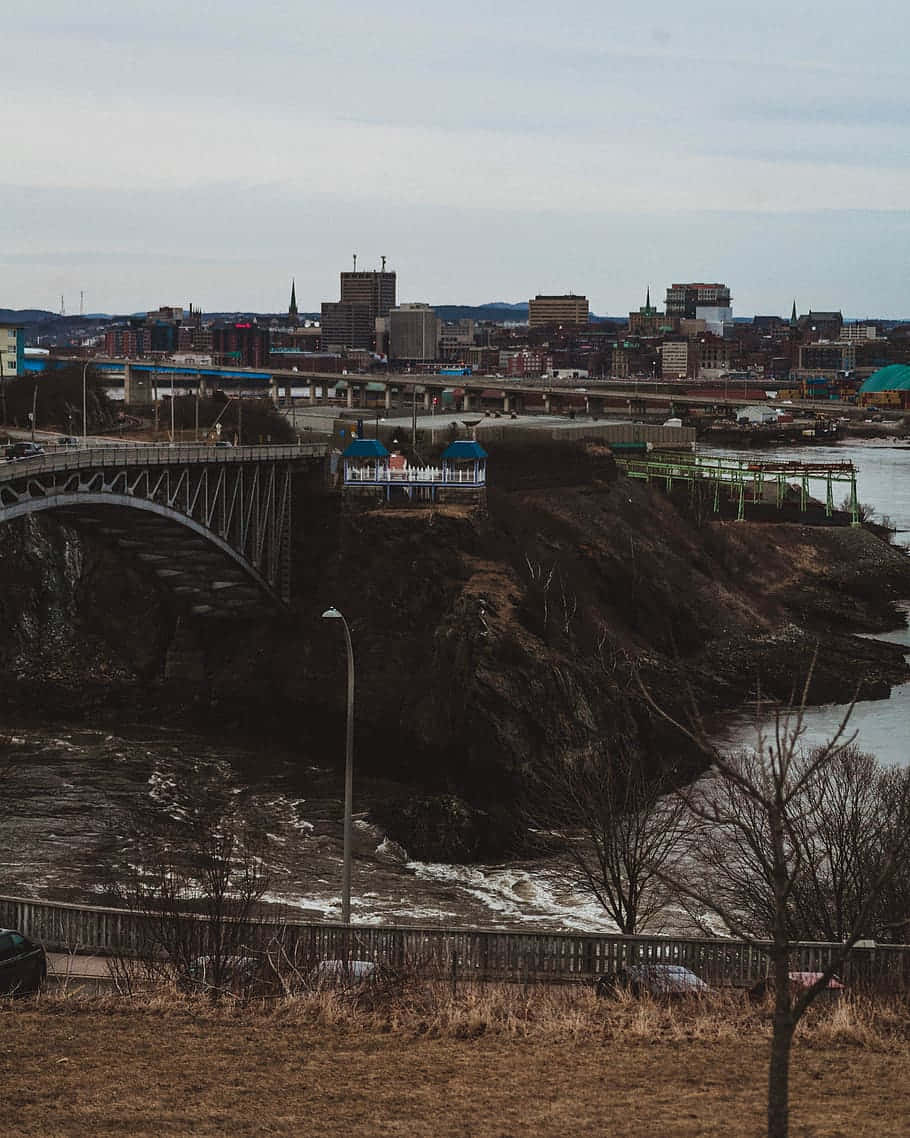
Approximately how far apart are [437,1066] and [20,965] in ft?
24.3

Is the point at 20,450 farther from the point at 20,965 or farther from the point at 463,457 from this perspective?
the point at 20,965

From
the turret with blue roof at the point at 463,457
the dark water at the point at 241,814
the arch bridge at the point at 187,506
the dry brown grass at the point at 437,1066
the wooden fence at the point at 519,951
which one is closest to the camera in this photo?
the dry brown grass at the point at 437,1066

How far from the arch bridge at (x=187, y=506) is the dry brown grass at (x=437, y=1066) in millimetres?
27476

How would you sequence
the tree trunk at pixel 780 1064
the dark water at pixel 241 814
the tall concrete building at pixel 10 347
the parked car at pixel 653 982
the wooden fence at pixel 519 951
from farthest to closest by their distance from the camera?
1. the tall concrete building at pixel 10 347
2. the dark water at pixel 241 814
3. the wooden fence at pixel 519 951
4. the parked car at pixel 653 982
5. the tree trunk at pixel 780 1064

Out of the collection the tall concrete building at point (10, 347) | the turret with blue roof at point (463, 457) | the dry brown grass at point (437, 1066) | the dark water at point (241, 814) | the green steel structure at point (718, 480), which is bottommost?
the dark water at point (241, 814)

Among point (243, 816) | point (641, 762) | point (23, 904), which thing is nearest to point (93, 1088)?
point (23, 904)

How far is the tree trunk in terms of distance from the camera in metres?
15.7

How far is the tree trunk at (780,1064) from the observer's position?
15672mm

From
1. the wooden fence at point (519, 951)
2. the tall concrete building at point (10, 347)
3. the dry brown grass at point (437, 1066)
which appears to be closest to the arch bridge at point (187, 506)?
the wooden fence at point (519, 951)

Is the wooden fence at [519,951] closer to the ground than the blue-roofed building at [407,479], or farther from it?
closer to the ground

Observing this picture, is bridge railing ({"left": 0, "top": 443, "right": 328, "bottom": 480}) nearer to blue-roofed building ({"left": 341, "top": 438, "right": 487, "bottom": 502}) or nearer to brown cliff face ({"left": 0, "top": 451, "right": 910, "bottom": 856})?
blue-roofed building ({"left": 341, "top": 438, "right": 487, "bottom": 502})

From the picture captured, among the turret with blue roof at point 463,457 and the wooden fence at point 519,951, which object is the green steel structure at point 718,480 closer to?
the turret with blue roof at point 463,457

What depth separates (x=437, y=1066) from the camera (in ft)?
64.7

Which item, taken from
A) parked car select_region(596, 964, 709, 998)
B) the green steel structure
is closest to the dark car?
parked car select_region(596, 964, 709, 998)
